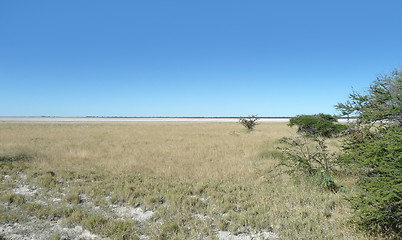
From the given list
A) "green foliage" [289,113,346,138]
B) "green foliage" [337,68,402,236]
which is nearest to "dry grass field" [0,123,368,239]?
"green foliage" [337,68,402,236]

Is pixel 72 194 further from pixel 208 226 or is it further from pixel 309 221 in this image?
pixel 309 221

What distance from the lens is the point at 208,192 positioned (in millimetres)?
6035

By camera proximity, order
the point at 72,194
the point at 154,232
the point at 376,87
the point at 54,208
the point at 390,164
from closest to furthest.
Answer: the point at 390,164 < the point at 154,232 < the point at 376,87 < the point at 54,208 < the point at 72,194

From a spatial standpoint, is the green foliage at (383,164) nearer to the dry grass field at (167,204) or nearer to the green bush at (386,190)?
the green bush at (386,190)

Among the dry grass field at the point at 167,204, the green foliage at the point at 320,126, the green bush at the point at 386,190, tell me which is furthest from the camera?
the green foliage at the point at 320,126

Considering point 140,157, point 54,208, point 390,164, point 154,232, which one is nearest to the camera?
point 390,164

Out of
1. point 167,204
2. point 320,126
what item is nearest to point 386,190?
point 167,204

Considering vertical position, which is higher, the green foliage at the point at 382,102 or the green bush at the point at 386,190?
the green foliage at the point at 382,102

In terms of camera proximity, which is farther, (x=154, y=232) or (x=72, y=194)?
(x=72, y=194)

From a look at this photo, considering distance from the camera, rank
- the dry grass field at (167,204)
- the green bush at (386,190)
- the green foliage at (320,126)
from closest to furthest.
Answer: the green bush at (386,190)
the dry grass field at (167,204)
the green foliage at (320,126)

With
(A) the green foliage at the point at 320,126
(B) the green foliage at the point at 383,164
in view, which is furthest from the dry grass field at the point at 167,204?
(A) the green foliage at the point at 320,126

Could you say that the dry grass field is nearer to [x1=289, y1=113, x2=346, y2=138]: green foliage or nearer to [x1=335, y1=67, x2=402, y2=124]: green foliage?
[x1=335, y1=67, x2=402, y2=124]: green foliage

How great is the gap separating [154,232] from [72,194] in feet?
10.2

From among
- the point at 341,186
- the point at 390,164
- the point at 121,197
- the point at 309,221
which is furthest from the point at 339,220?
the point at 121,197
